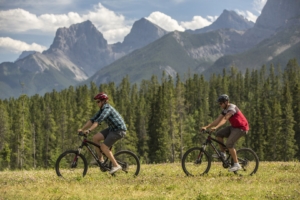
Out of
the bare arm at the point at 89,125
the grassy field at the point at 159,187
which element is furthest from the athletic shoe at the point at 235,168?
the bare arm at the point at 89,125

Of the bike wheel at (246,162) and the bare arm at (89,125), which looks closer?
the bare arm at (89,125)

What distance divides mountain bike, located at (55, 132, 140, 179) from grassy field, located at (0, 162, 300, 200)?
0.41 metres

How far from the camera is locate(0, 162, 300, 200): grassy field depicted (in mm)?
10883

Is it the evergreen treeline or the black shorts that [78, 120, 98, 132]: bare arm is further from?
the evergreen treeline

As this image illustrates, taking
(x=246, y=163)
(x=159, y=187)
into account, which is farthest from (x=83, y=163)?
(x=246, y=163)

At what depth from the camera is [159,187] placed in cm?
1238

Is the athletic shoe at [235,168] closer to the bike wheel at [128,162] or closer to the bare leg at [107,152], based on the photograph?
the bike wheel at [128,162]

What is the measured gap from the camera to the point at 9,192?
38.2 ft

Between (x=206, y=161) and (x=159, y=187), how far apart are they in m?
3.59

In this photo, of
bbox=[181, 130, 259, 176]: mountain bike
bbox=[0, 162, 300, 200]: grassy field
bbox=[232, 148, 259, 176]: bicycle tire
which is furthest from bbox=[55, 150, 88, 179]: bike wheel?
bbox=[232, 148, 259, 176]: bicycle tire

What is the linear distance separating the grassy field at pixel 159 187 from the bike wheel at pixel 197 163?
35cm

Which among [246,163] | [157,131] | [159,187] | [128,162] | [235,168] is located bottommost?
[159,187]

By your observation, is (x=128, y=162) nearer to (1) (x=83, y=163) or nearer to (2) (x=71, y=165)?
(1) (x=83, y=163)

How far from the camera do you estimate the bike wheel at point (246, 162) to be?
1508cm
